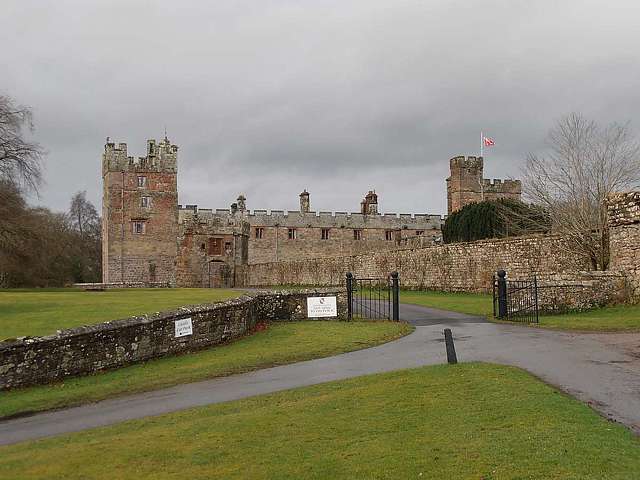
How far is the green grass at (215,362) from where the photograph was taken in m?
12.2

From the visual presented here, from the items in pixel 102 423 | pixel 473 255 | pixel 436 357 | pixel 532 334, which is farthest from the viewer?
pixel 473 255

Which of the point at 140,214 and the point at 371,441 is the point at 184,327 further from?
the point at 140,214

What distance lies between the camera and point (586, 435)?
652cm

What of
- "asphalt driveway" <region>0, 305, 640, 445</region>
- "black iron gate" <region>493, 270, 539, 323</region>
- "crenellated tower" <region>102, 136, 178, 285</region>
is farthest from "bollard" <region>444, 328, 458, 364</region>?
"crenellated tower" <region>102, 136, 178, 285</region>

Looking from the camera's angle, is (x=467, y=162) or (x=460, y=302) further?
(x=467, y=162)

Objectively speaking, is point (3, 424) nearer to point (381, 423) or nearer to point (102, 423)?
point (102, 423)

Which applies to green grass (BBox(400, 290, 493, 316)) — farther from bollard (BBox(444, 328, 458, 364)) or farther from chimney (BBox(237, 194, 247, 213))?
chimney (BBox(237, 194, 247, 213))

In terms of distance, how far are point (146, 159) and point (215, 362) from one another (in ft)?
176

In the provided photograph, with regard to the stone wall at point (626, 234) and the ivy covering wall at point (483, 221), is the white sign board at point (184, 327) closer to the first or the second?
the stone wall at point (626, 234)

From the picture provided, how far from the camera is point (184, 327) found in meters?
16.5

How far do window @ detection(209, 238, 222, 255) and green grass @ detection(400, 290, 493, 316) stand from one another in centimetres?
3485

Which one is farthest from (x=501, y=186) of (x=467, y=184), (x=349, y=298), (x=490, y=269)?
(x=349, y=298)

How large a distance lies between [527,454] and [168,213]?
61.7 m

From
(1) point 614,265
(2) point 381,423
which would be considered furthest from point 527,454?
(1) point 614,265
